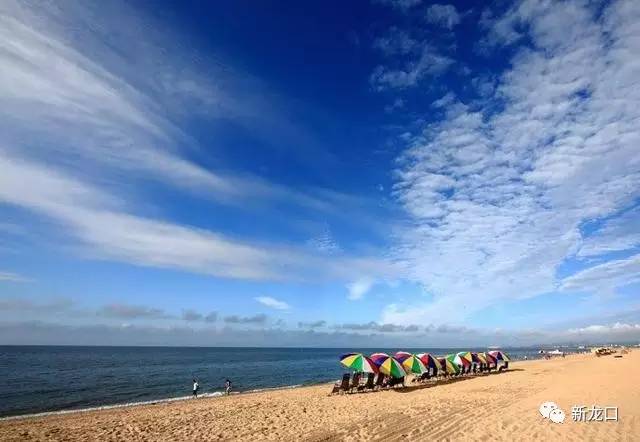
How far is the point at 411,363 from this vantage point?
24.6 meters

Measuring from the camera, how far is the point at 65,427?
1493cm

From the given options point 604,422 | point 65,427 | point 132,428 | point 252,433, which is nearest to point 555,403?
point 604,422

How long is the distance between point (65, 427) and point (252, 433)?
815 centimetres

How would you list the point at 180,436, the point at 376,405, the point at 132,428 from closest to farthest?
the point at 180,436 < the point at 132,428 < the point at 376,405

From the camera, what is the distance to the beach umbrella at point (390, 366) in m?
22.6

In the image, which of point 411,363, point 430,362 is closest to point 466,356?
point 430,362

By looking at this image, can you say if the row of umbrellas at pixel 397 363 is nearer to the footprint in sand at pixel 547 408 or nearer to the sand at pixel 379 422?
the sand at pixel 379 422

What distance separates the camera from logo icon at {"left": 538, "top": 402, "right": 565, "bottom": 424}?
12818mm

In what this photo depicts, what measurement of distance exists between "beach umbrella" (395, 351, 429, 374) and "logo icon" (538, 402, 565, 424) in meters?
9.54

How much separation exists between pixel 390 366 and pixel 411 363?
2.34 m

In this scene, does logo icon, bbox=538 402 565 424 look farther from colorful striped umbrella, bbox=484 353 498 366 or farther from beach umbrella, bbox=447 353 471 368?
colorful striped umbrella, bbox=484 353 498 366

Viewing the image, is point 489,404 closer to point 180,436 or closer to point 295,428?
point 295,428

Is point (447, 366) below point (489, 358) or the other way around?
below

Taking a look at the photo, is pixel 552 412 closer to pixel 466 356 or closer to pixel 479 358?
pixel 466 356
